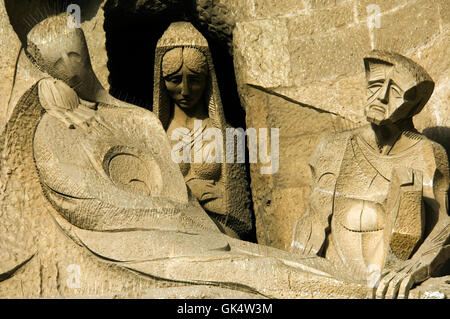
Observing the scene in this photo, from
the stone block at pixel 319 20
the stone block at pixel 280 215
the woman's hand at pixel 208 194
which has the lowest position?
the stone block at pixel 280 215

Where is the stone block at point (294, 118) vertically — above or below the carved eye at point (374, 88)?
below

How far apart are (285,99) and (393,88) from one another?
4.35 feet

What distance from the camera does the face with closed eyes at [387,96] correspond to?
687cm

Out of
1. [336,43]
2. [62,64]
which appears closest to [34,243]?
[62,64]

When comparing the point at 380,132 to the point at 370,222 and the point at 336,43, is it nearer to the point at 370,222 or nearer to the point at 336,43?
the point at 370,222

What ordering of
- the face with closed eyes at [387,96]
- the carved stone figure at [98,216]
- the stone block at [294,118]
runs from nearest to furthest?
the carved stone figure at [98,216] → the face with closed eyes at [387,96] → the stone block at [294,118]

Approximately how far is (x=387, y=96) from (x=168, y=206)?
104 cm

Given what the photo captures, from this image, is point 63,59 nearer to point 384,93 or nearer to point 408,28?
point 384,93

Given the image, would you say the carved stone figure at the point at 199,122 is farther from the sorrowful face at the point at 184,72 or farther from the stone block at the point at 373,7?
the stone block at the point at 373,7

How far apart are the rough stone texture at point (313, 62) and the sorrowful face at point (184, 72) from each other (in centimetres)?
44

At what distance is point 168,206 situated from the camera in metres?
6.88

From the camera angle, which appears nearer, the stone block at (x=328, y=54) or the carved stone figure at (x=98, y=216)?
the carved stone figure at (x=98, y=216)

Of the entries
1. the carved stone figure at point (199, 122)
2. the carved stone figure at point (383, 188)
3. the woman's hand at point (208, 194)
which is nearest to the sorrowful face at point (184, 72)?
the carved stone figure at point (199, 122)

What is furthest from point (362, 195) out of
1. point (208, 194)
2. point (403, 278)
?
point (208, 194)
